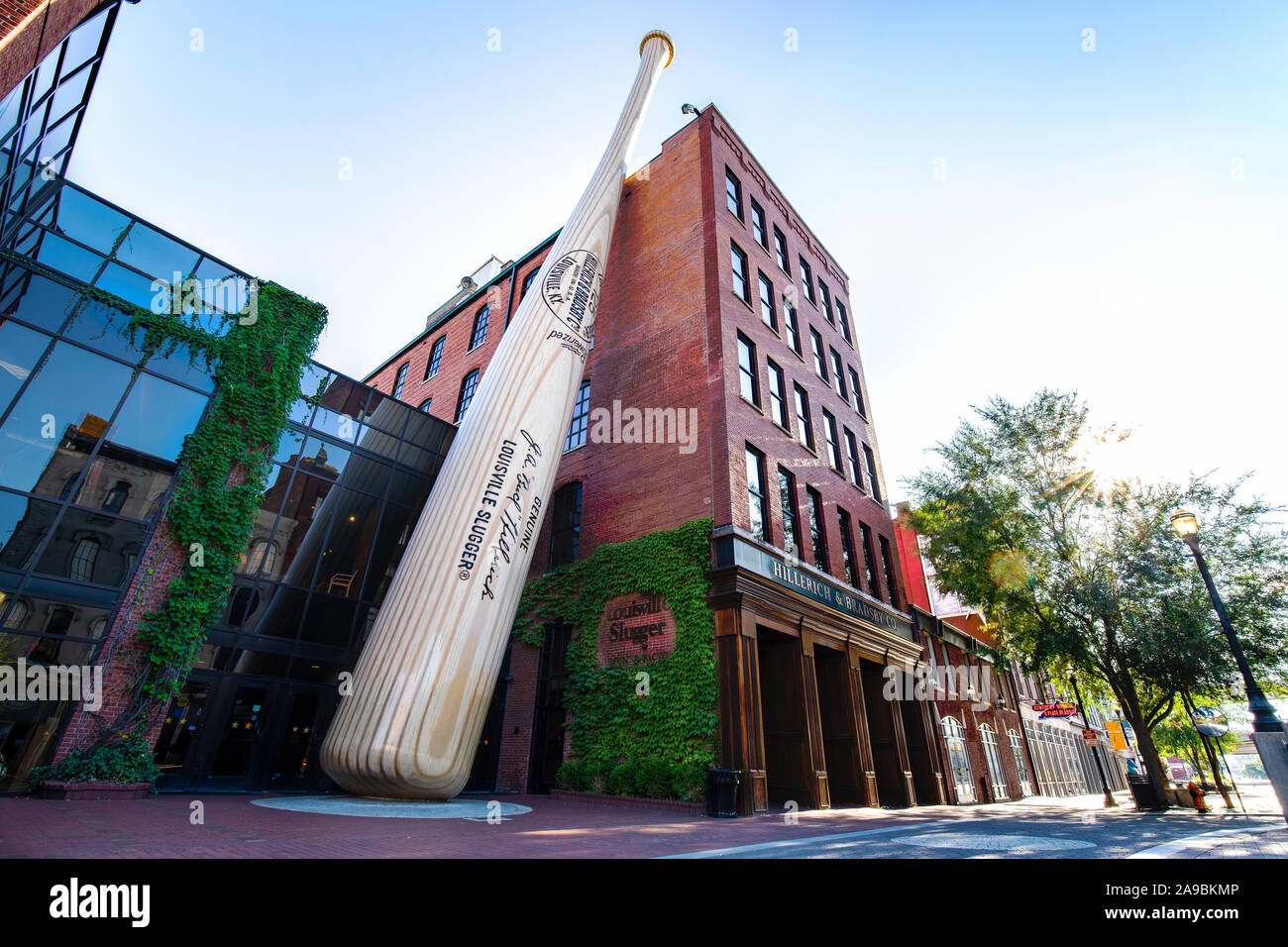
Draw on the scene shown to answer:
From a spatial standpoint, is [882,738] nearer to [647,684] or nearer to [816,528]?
[816,528]

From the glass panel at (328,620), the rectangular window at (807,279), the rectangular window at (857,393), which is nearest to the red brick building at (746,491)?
the rectangular window at (807,279)

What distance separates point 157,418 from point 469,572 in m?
6.78

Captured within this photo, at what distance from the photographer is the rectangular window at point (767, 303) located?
18.0 m

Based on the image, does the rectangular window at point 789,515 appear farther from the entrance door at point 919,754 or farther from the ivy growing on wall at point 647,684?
the entrance door at point 919,754

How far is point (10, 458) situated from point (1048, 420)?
28.0 meters

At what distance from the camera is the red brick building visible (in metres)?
12.6

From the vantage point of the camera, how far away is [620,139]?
1577cm

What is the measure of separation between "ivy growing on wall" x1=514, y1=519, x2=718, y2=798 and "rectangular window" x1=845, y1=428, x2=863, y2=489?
32.8 ft

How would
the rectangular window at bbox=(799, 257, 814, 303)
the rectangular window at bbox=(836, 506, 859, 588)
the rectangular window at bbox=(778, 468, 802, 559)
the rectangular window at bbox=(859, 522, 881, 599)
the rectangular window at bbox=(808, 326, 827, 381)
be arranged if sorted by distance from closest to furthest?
the rectangular window at bbox=(778, 468, 802, 559)
the rectangular window at bbox=(836, 506, 859, 588)
the rectangular window at bbox=(859, 522, 881, 599)
the rectangular window at bbox=(808, 326, 827, 381)
the rectangular window at bbox=(799, 257, 814, 303)

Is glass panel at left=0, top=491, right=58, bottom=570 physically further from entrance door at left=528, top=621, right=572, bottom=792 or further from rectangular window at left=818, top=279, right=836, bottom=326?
rectangular window at left=818, top=279, right=836, bottom=326

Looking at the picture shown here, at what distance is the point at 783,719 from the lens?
43.2 feet

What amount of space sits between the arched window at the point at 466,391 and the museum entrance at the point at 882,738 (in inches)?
640

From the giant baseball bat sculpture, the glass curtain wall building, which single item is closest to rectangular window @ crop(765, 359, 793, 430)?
the giant baseball bat sculpture

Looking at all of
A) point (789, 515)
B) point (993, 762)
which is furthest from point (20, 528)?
point (993, 762)
